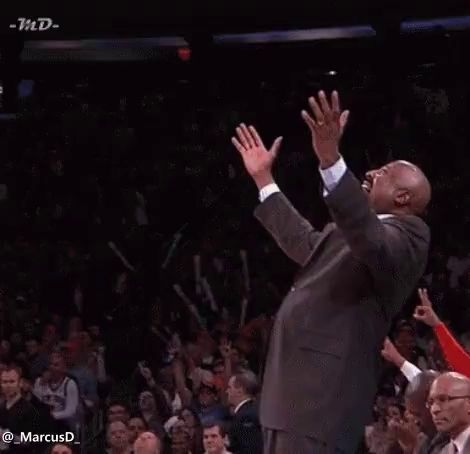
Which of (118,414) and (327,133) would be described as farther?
(118,414)

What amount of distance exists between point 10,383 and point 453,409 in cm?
363

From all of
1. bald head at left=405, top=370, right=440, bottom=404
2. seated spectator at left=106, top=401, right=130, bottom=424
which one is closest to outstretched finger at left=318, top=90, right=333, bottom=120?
bald head at left=405, top=370, right=440, bottom=404

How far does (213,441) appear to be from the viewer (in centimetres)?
528

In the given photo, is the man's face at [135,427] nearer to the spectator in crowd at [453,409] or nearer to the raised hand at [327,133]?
the spectator in crowd at [453,409]

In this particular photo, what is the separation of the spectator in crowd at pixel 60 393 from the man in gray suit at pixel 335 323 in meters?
4.80

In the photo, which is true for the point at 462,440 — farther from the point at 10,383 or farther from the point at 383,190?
the point at 10,383

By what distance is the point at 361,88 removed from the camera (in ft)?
35.4

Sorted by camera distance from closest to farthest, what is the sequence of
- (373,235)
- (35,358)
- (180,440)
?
(373,235)
(180,440)
(35,358)

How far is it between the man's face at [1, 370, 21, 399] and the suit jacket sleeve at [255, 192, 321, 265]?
4011 millimetres

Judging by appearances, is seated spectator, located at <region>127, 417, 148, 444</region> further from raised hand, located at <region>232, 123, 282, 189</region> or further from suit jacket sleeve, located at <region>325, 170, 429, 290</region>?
suit jacket sleeve, located at <region>325, 170, 429, 290</region>

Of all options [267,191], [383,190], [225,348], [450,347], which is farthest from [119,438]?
[383,190]

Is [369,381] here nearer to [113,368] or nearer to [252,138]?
[252,138]

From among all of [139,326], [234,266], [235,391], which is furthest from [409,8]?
[235,391]

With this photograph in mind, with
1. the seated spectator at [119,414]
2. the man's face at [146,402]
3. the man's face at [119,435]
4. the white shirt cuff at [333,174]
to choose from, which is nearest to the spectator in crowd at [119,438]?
the man's face at [119,435]
